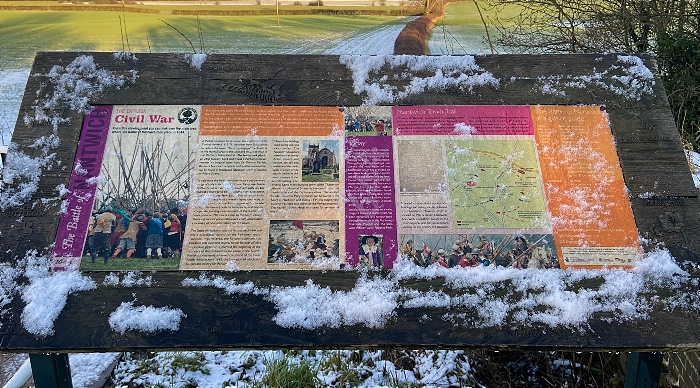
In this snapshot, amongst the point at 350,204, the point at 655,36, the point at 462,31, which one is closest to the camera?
the point at 350,204

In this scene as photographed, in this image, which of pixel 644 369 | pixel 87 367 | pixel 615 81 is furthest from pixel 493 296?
pixel 87 367

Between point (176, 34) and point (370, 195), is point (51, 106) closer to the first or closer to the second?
point (370, 195)

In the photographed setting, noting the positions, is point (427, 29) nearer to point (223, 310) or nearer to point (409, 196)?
point (409, 196)

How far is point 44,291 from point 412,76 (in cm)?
170

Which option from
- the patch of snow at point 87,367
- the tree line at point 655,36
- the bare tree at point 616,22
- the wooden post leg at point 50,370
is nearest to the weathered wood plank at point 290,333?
the wooden post leg at point 50,370

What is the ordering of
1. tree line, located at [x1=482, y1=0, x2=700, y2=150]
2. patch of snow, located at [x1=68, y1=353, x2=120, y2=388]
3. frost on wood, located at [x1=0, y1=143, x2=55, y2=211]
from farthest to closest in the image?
tree line, located at [x1=482, y1=0, x2=700, y2=150] < patch of snow, located at [x1=68, y1=353, x2=120, y2=388] < frost on wood, located at [x1=0, y1=143, x2=55, y2=211]

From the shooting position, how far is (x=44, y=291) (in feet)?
5.35

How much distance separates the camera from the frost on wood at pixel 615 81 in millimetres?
2049

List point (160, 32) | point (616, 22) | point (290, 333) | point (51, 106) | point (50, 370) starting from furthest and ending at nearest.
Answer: point (160, 32) < point (616, 22) < point (51, 106) < point (50, 370) < point (290, 333)

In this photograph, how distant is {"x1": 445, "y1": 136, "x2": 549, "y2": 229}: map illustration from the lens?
5.90 feet

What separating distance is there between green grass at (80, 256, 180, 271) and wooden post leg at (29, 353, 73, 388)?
1.14 ft

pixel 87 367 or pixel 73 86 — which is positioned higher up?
pixel 73 86

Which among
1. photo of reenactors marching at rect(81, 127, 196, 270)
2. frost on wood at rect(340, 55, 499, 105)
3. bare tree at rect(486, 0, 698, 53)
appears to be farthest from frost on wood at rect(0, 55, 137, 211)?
bare tree at rect(486, 0, 698, 53)

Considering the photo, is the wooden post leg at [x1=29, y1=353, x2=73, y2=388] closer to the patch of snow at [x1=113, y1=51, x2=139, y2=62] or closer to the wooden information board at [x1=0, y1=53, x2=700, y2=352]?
the wooden information board at [x1=0, y1=53, x2=700, y2=352]
